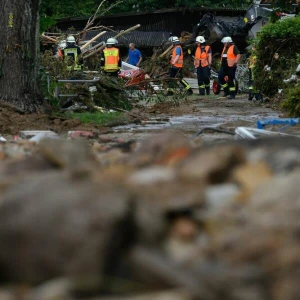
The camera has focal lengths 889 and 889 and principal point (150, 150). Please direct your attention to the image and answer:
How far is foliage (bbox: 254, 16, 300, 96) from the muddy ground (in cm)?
133

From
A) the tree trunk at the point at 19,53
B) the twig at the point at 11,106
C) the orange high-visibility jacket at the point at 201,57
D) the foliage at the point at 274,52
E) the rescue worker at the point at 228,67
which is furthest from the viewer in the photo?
the orange high-visibility jacket at the point at 201,57

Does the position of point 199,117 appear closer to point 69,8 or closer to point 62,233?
point 62,233

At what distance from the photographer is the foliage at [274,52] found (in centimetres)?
2095

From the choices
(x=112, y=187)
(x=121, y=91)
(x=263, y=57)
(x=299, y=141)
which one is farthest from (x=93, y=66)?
(x=112, y=187)

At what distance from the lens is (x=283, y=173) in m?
4.56

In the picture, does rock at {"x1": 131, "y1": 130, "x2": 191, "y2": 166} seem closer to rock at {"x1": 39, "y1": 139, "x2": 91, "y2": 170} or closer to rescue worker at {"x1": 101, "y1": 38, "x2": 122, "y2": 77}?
rock at {"x1": 39, "y1": 139, "x2": 91, "y2": 170}

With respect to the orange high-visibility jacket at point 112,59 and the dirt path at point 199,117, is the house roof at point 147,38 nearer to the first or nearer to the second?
the orange high-visibility jacket at point 112,59


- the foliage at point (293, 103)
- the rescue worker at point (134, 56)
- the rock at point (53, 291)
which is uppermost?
the rock at point (53, 291)

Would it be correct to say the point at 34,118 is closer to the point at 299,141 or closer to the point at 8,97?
the point at 8,97

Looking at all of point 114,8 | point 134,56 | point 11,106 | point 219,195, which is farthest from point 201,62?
point 219,195

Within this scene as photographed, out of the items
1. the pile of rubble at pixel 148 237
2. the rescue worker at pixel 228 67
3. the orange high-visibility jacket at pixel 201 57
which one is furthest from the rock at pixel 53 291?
the orange high-visibility jacket at pixel 201 57

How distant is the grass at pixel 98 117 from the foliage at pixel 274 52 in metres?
6.92

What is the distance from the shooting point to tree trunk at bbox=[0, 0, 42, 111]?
13758 millimetres

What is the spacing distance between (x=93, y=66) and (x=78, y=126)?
42.7ft
